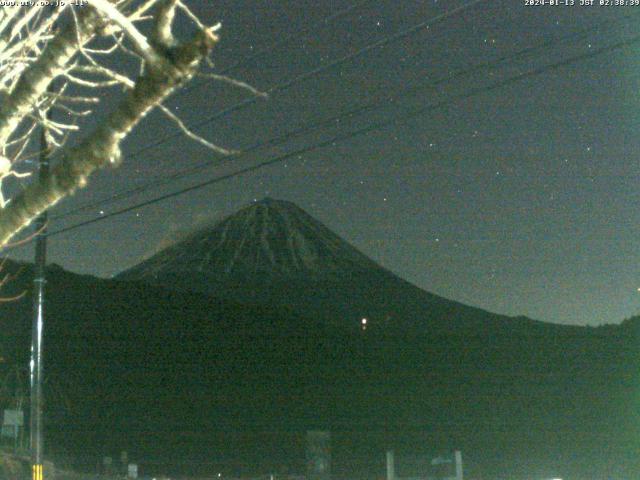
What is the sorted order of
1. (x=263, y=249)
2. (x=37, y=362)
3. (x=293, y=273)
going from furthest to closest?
(x=263, y=249) < (x=293, y=273) < (x=37, y=362)

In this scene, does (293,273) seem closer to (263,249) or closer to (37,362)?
(263,249)

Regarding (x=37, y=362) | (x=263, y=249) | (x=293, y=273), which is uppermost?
(x=263, y=249)

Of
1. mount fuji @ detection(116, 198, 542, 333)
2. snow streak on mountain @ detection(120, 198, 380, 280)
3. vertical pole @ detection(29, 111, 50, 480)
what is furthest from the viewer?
snow streak on mountain @ detection(120, 198, 380, 280)

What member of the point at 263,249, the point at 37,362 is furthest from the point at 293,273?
the point at 37,362

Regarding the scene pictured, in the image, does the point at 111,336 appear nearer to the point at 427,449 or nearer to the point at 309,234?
the point at 427,449

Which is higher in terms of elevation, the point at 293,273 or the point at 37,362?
the point at 293,273

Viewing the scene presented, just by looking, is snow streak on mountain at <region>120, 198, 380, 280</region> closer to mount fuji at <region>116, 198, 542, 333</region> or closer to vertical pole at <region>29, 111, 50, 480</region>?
mount fuji at <region>116, 198, 542, 333</region>

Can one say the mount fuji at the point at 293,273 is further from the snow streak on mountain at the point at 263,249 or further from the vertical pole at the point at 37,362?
the vertical pole at the point at 37,362

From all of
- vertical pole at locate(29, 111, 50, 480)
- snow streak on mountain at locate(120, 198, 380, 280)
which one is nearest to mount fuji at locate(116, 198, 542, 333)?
snow streak on mountain at locate(120, 198, 380, 280)

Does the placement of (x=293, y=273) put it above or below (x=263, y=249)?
below

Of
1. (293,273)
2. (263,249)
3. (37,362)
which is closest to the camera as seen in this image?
(37,362)

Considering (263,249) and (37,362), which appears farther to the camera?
(263,249)

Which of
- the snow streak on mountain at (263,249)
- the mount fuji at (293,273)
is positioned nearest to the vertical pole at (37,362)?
the mount fuji at (293,273)

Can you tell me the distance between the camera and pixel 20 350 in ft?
168
